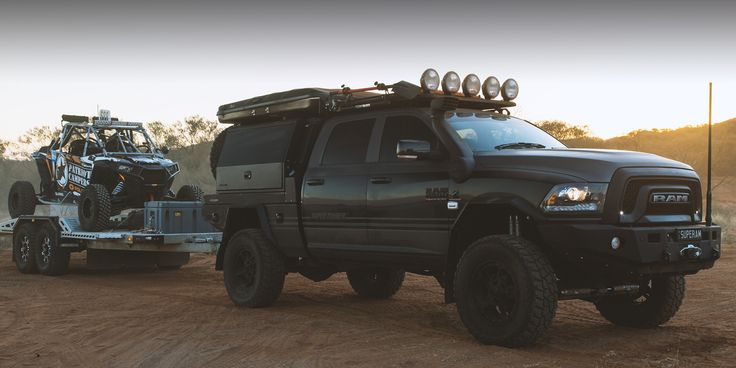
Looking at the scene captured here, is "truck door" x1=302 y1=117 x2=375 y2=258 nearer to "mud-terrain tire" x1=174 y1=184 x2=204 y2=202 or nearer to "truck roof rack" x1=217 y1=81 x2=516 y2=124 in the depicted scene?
"truck roof rack" x1=217 y1=81 x2=516 y2=124

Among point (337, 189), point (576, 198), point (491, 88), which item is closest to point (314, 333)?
point (337, 189)

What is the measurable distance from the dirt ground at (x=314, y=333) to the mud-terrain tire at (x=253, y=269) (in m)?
0.18

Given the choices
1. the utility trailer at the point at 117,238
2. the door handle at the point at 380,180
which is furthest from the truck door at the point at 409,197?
the utility trailer at the point at 117,238

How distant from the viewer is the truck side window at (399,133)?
7602 mm

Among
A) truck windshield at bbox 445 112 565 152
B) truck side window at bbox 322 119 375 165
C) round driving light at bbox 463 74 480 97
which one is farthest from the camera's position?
truck side window at bbox 322 119 375 165

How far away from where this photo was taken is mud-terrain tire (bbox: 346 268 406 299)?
10.4 meters

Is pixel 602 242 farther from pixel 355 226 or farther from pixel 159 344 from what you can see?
pixel 159 344

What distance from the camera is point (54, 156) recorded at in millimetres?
14414

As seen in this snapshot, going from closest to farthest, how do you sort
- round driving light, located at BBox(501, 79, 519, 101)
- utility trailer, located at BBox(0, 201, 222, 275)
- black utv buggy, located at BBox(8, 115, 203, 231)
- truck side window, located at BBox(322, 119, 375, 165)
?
1. truck side window, located at BBox(322, 119, 375, 165)
2. round driving light, located at BBox(501, 79, 519, 101)
3. utility trailer, located at BBox(0, 201, 222, 275)
4. black utv buggy, located at BBox(8, 115, 203, 231)

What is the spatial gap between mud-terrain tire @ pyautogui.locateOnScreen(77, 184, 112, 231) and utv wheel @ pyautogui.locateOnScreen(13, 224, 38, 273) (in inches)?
71.5

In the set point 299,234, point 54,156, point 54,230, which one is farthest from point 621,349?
point 54,156

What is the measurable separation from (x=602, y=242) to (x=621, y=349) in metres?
1.13

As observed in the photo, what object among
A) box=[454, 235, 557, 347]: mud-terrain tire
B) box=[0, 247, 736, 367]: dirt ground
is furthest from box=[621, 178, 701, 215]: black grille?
box=[0, 247, 736, 367]: dirt ground

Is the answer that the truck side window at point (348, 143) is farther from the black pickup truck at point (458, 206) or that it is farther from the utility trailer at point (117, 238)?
the utility trailer at point (117, 238)
